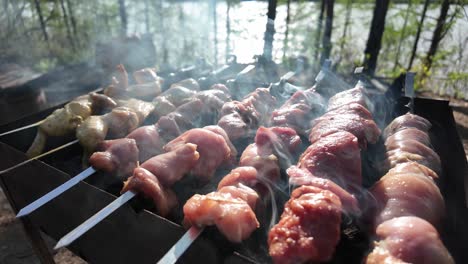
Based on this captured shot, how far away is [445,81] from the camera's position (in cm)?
918

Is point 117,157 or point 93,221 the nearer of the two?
point 93,221

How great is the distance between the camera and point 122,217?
7.00 ft

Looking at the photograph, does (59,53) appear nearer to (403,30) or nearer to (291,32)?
(291,32)

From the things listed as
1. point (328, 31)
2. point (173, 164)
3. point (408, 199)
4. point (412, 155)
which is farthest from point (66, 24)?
point (408, 199)

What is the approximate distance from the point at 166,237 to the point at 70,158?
1745mm

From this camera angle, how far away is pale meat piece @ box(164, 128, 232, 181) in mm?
2492

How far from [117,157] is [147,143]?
0.38 m

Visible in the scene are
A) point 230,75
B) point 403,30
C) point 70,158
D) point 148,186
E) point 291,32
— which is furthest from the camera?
point 291,32

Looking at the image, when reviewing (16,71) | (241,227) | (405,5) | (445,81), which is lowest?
(445,81)

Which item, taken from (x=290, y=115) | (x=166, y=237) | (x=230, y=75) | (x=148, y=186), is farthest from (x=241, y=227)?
(x=230, y=75)

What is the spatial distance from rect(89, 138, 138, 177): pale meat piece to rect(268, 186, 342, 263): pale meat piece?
150cm

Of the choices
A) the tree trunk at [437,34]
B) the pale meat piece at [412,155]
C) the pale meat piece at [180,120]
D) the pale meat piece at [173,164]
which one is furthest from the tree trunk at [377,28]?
the pale meat piece at [173,164]

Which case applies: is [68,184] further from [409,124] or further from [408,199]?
[409,124]

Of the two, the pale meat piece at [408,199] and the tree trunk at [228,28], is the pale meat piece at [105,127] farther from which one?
the tree trunk at [228,28]
